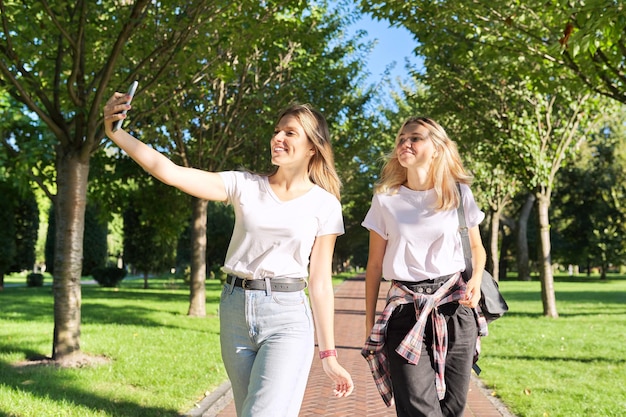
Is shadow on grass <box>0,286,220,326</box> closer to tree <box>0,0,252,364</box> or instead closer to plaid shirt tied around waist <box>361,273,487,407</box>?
tree <box>0,0,252,364</box>

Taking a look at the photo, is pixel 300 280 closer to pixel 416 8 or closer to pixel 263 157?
pixel 416 8

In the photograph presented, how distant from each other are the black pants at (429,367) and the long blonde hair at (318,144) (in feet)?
2.71

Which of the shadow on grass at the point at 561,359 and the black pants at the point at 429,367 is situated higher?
the black pants at the point at 429,367

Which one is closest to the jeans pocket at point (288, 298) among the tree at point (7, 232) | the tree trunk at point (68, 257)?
the tree trunk at point (68, 257)

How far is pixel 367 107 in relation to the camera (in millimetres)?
22578

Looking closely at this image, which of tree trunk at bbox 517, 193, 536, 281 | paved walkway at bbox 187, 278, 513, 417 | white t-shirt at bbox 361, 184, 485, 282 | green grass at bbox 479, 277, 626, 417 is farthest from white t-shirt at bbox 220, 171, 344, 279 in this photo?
tree trunk at bbox 517, 193, 536, 281

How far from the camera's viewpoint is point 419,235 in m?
3.80

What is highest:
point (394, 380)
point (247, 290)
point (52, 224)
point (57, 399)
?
point (52, 224)

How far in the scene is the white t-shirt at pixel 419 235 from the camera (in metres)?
3.75

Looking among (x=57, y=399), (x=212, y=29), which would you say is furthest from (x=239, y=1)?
(x=57, y=399)

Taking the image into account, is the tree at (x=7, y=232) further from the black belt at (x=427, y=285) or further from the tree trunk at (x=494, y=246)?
the black belt at (x=427, y=285)

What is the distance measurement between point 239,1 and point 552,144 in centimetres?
992

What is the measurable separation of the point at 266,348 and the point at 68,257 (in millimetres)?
6681

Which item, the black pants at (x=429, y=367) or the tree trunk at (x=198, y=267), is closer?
the black pants at (x=429, y=367)
